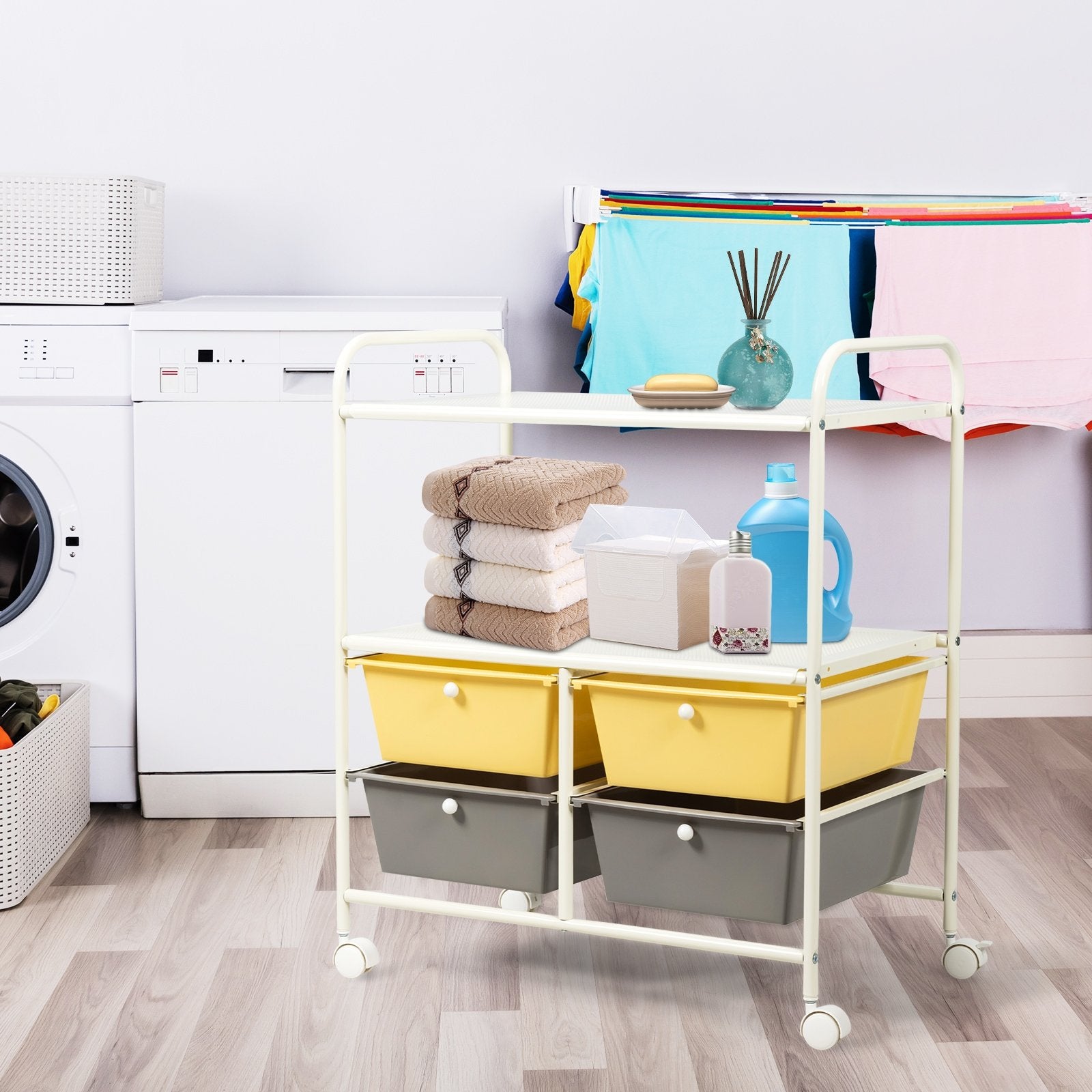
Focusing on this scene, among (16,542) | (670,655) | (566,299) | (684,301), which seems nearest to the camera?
(670,655)

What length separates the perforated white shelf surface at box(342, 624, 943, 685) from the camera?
65.5 inches

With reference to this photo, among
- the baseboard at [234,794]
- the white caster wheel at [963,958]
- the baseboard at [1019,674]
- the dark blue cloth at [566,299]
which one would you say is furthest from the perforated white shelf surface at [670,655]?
the baseboard at [1019,674]

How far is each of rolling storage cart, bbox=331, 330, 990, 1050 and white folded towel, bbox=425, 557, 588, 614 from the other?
6cm

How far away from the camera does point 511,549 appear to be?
5.97 ft

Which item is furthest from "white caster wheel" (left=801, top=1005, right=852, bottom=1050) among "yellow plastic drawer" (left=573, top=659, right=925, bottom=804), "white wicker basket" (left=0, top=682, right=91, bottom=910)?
"white wicker basket" (left=0, top=682, right=91, bottom=910)

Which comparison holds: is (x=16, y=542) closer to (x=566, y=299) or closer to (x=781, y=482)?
(x=566, y=299)

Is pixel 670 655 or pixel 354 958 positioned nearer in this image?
pixel 670 655

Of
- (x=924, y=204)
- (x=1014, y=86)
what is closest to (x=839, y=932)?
(x=924, y=204)

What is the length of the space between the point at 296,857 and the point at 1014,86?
2.29 m

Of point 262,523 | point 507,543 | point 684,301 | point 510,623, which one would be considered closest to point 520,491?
point 507,543

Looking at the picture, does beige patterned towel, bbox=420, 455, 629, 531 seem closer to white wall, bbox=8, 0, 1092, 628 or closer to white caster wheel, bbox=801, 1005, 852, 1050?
white caster wheel, bbox=801, 1005, 852, 1050

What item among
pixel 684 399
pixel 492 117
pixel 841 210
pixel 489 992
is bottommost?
pixel 489 992

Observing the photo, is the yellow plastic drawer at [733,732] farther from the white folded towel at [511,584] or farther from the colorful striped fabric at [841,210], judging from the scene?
the colorful striped fabric at [841,210]

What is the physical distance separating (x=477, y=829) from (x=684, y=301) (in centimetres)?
139
